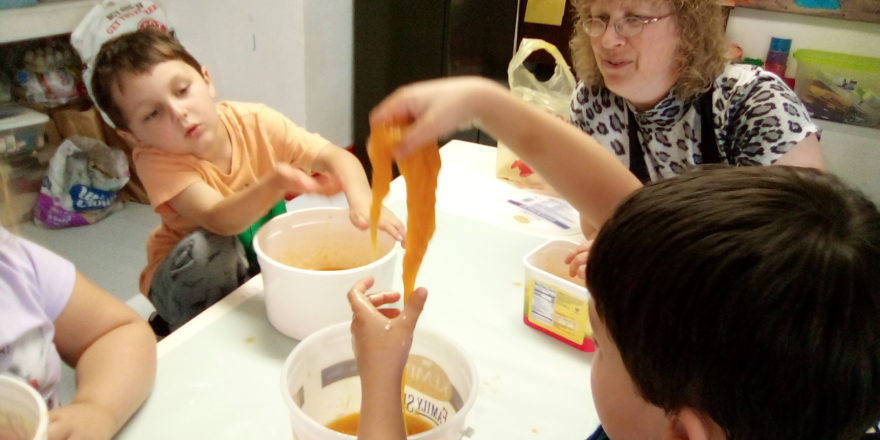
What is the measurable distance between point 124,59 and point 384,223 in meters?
0.58

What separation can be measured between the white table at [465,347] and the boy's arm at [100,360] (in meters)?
0.03

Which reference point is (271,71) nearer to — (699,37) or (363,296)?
(699,37)

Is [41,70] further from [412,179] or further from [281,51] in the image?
[412,179]

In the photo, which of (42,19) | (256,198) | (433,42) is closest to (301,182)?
(256,198)

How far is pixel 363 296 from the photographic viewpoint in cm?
70

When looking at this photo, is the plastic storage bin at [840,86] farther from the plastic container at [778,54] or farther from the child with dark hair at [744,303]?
the child with dark hair at [744,303]

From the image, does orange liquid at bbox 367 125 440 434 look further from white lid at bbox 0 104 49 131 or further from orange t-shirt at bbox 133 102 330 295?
white lid at bbox 0 104 49 131

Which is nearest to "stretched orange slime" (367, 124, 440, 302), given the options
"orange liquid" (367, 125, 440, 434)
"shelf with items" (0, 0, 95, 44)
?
"orange liquid" (367, 125, 440, 434)

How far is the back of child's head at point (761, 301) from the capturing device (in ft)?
1.48

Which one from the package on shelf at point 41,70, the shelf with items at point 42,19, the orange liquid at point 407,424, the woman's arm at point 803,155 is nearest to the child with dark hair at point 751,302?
the orange liquid at point 407,424

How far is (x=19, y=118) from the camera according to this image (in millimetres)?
2133

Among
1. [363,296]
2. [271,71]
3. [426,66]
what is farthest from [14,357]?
[426,66]

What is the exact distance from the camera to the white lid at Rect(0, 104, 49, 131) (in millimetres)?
2087

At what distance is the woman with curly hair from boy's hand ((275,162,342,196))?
1.95 ft
